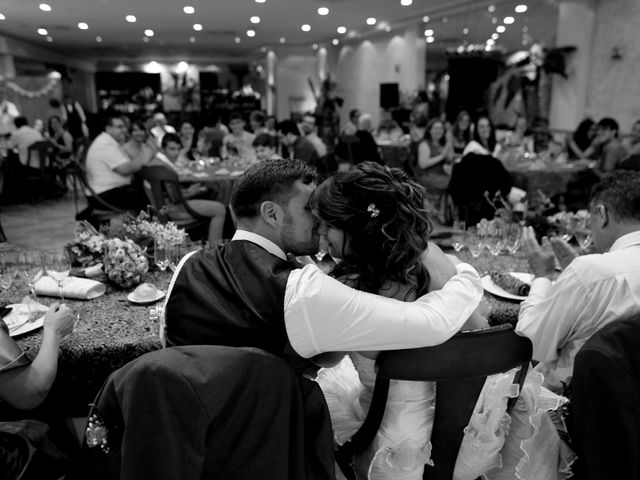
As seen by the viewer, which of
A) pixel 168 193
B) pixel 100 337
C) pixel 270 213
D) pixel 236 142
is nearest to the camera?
pixel 270 213

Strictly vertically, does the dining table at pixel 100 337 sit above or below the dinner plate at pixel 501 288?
below

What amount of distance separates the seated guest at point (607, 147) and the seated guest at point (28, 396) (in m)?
5.20

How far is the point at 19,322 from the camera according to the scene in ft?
5.99

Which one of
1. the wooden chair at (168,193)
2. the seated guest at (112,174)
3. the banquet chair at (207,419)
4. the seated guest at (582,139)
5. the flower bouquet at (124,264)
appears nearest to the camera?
the banquet chair at (207,419)

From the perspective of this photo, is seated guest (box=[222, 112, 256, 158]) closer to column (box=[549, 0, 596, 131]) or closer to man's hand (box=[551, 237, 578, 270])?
man's hand (box=[551, 237, 578, 270])

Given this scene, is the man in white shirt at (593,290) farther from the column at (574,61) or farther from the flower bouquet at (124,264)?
the column at (574,61)

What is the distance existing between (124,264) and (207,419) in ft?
3.85

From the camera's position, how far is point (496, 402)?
4.47ft

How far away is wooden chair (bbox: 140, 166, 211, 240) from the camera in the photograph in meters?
4.25

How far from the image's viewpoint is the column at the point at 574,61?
346 inches

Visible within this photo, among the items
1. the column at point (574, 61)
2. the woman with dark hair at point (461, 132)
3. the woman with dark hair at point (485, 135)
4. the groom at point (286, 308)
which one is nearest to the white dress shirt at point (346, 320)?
the groom at point (286, 308)

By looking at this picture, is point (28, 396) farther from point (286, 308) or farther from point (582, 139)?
point (582, 139)

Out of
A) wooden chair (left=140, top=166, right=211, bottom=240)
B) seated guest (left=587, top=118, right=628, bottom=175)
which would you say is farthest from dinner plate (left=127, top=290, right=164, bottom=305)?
seated guest (left=587, top=118, right=628, bottom=175)

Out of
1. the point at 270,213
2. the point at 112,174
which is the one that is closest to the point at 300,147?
the point at 112,174
